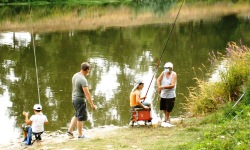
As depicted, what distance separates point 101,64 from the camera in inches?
816

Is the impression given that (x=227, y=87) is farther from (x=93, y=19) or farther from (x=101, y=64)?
(x=93, y=19)

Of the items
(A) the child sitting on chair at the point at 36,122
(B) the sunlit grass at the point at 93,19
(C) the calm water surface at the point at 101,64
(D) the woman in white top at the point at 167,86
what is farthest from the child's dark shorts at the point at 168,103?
(B) the sunlit grass at the point at 93,19

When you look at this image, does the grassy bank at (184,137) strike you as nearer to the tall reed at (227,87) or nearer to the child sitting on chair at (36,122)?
the child sitting on chair at (36,122)

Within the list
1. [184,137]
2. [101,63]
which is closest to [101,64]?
[101,63]

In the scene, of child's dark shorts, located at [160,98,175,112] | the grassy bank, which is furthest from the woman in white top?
the grassy bank

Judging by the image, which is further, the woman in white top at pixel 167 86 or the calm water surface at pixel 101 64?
the calm water surface at pixel 101 64

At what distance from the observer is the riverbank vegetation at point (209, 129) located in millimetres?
6152

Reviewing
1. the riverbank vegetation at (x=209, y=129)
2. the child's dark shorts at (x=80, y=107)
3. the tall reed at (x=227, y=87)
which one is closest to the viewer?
the riverbank vegetation at (x=209, y=129)

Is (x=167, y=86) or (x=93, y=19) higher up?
(x=93, y=19)

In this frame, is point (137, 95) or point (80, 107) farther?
point (137, 95)

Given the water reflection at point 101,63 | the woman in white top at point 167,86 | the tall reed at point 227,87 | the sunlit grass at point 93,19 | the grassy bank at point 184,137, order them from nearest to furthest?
the grassy bank at point 184,137, the woman in white top at point 167,86, the tall reed at point 227,87, the water reflection at point 101,63, the sunlit grass at point 93,19

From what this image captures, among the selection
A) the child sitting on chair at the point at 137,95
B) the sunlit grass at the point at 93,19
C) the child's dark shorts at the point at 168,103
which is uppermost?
the sunlit grass at the point at 93,19

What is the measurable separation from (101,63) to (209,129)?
14450mm

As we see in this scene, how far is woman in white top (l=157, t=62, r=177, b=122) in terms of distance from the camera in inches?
353
